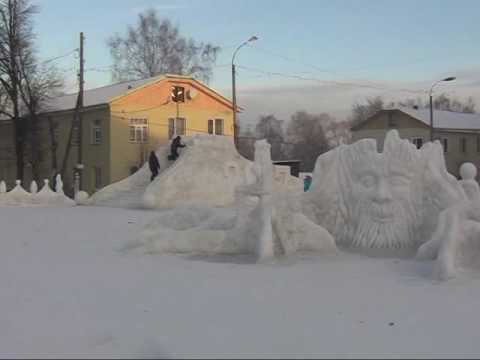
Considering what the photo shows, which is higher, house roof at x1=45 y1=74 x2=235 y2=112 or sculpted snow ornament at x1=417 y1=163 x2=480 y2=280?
house roof at x1=45 y1=74 x2=235 y2=112

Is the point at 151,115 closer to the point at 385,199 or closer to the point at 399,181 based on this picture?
the point at 399,181

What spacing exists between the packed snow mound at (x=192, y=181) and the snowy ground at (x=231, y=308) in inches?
404

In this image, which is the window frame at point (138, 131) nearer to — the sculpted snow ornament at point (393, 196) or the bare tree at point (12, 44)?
the bare tree at point (12, 44)

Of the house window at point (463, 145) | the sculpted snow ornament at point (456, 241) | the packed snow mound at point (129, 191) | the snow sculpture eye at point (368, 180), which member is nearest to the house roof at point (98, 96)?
the packed snow mound at point (129, 191)

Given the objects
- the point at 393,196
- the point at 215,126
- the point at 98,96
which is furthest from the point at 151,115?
the point at 393,196

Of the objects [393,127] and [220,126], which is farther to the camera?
[393,127]

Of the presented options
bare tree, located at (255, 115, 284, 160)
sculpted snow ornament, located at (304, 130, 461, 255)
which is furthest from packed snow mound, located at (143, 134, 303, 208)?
bare tree, located at (255, 115, 284, 160)

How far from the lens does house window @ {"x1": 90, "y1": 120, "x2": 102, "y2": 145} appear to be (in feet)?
125

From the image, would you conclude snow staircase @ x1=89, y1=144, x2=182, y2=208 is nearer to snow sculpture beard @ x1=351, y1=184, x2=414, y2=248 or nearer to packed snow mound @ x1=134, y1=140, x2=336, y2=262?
packed snow mound @ x1=134, y1=140, x2=336, y2=262

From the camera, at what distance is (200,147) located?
20.8 m

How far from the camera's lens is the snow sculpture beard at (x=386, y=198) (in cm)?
852

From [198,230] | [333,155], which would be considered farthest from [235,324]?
[333,155]

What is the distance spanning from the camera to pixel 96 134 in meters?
38.5

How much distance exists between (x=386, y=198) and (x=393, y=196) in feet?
0.54
